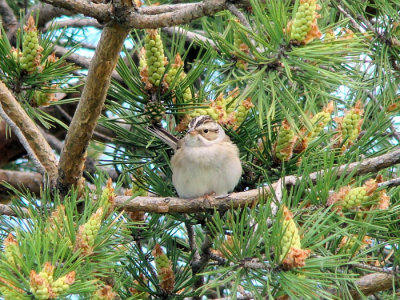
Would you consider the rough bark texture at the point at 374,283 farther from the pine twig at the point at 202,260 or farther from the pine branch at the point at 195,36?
the pine branch at the point at 195,36

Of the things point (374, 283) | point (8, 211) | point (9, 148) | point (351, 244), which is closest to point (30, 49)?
point (8, 211)

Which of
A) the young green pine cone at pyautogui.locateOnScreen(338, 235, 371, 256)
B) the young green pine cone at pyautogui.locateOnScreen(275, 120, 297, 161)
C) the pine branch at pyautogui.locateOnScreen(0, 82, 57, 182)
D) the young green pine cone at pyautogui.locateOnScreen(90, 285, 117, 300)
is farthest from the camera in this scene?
the young green pine cone at pyautogui.locateOnScreen(275, 120, 297, 161)

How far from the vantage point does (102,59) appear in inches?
92.9

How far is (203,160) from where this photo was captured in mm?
3721

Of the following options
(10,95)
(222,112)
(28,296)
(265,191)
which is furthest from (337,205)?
(10,95)

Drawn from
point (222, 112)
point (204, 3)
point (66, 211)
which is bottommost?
point (66, 211)

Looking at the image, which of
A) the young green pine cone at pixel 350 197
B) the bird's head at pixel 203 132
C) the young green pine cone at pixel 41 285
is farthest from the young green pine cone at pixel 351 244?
the young green pine cone at pixel 41 285

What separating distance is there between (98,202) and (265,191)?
0.65 metres

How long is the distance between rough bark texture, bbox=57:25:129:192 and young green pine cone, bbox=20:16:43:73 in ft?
1.43

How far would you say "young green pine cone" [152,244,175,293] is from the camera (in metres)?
2.75

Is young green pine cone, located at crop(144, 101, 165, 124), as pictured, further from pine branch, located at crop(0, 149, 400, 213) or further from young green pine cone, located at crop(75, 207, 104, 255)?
young green pine cone, located at crop(75, 207, 104, 255)

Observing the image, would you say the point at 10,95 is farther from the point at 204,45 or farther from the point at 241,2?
the point at 241,2

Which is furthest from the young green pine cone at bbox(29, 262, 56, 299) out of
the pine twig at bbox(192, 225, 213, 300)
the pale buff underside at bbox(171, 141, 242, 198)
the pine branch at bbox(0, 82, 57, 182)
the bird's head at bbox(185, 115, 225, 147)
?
the pale buff underside at bbox(171, 141, 242, 198)

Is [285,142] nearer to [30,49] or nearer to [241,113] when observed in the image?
[241,113]
